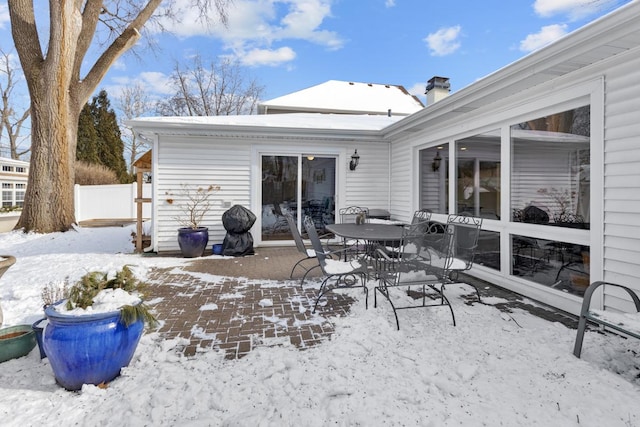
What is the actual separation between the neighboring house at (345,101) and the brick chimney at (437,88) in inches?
187

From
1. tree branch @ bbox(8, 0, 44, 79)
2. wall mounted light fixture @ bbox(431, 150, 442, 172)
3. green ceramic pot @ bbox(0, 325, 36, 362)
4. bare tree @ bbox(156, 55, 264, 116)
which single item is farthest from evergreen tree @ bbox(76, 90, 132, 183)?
green ceramic pot @ bbox(0, 325, 36, 362)

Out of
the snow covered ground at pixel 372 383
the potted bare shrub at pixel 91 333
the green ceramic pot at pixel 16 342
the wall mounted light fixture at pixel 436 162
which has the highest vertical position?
the wall mounted light fixture at pixel 436 162

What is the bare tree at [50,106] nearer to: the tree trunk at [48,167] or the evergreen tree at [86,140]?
the tree trunk at [48,167]

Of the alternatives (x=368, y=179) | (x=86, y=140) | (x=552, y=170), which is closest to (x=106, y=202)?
(x=86, y=140)

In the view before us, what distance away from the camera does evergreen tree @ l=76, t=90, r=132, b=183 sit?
19438 mm

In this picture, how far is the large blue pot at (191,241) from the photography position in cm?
619

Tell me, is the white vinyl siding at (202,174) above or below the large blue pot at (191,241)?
above

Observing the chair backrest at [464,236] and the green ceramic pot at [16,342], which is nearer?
the green ceramic pot at [16,342]

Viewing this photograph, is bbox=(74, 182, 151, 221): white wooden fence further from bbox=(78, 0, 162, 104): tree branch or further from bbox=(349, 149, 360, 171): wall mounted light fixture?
bbox=(349, 149, 360, 171): wall mounted light fixture

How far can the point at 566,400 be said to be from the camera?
196 centimetres

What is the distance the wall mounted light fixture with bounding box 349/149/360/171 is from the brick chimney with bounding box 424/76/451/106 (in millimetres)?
2701

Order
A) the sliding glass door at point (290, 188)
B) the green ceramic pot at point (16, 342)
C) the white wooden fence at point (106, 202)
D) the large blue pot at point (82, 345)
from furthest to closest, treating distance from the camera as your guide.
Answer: the white wooden fence at point (106, 202) → the sliding glass door at point (290, 188) → the green ceramic pot at point (16, 342) → the large blue pot at point (82, 345)

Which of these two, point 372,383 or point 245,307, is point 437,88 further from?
point 372,383

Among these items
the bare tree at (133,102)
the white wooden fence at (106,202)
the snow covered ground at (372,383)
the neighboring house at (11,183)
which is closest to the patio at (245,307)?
the snow covered ground at (372,383)
